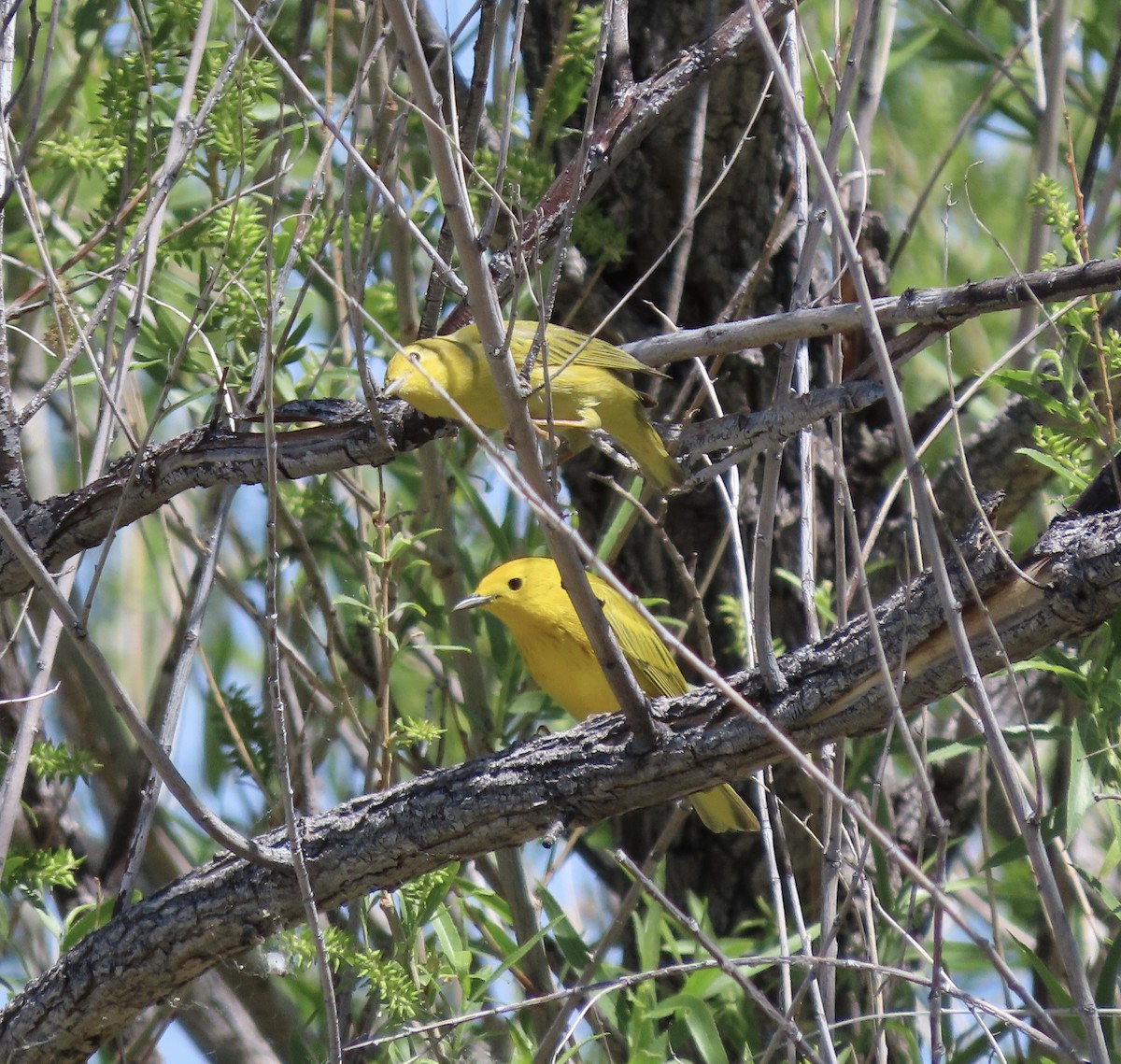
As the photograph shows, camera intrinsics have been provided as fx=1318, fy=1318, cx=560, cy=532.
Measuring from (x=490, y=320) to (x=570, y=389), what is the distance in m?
1.29

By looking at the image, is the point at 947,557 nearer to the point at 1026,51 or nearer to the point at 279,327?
the point at 279,327

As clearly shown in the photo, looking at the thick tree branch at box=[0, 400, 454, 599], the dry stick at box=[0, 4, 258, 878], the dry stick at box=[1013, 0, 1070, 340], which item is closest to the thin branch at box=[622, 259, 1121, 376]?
the thick tree branch at box=[0, 400, 454, 599]

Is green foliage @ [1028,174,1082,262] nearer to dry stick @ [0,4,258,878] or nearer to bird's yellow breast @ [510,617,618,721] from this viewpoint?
dry stick @ [0,4,258,878]

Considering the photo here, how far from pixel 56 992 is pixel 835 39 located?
7.71 feet

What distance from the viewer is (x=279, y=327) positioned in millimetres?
3455

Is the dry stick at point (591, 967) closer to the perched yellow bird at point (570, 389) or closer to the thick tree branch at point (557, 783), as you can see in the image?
the thick tree branch at point (557, 783)

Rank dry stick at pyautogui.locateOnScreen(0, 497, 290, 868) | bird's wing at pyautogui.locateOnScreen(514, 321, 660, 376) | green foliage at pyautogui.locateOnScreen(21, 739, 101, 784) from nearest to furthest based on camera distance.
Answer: dry stick at pyautogui.locateOnScreen(0, 497, 290, 868)
bird's wing at pyautogui.locateOnScreen(514, 321, 660, 376)
green foliage at pyautogui.locateOnScreen(21, 739, 101, 784)

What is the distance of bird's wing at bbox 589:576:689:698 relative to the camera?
3914mm

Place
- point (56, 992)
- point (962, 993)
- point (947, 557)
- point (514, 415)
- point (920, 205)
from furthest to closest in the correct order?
point (920, 205) < point (56, 992) < point (947, 557) < point (962, 993) < point (514, 415)

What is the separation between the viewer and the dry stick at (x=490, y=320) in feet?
5.21

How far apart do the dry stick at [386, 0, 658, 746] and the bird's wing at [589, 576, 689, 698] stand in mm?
1683

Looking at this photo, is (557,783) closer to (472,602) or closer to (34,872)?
(472,602)

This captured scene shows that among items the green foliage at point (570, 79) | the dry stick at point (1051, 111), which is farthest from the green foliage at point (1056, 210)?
the green foliage at point (570, 79)

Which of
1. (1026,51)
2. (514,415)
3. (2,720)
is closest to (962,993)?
Answer: (514,415)
